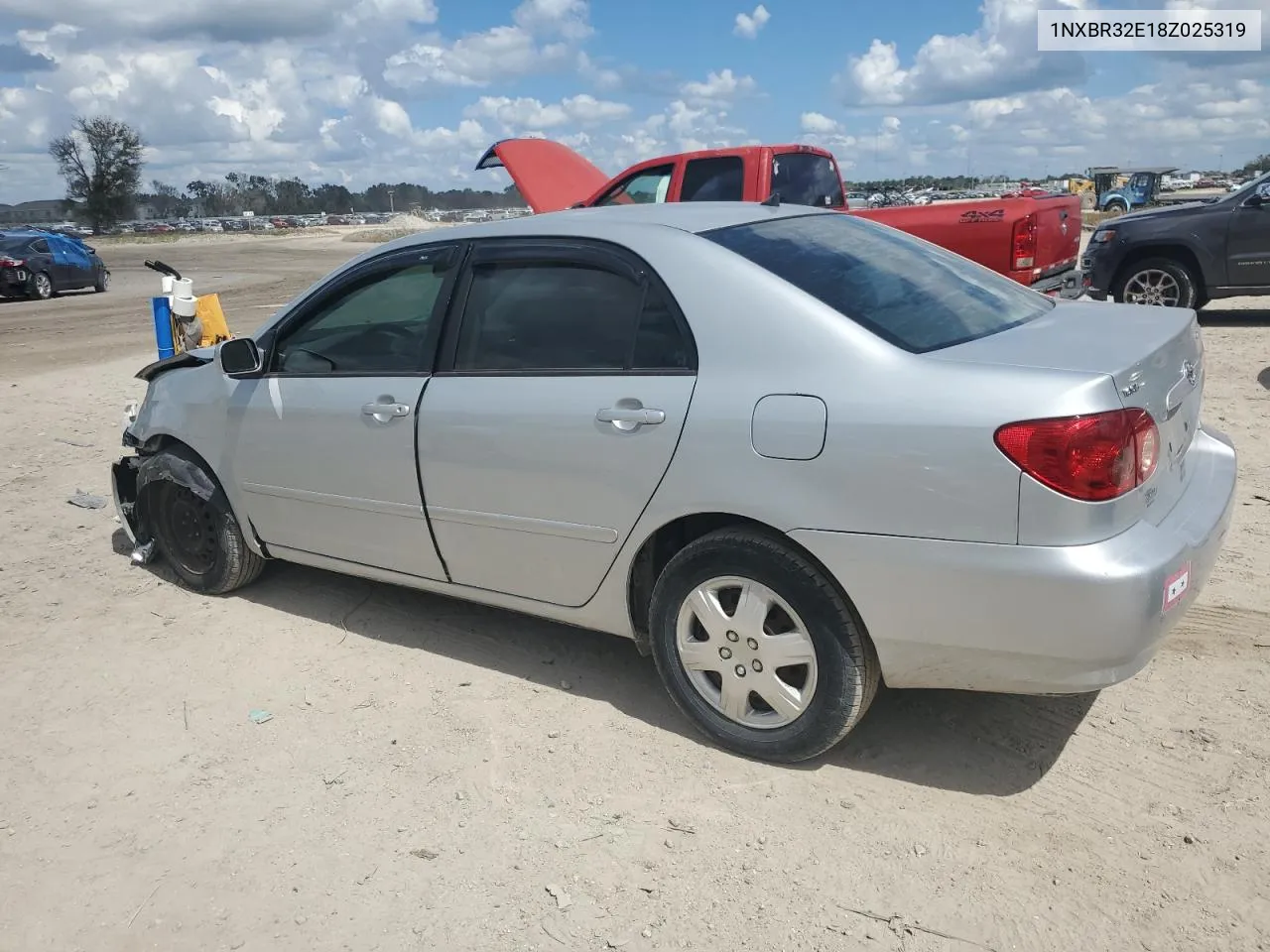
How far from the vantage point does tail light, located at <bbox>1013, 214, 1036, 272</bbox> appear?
8906mm

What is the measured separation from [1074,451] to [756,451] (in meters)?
0.86

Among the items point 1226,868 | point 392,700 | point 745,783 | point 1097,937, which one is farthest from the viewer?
point 392,700

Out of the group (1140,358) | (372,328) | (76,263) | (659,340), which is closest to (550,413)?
(659,340)

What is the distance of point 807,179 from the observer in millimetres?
10008

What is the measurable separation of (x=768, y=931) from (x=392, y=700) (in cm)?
185

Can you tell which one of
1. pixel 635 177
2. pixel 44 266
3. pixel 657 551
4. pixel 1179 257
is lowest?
pixel 657 551

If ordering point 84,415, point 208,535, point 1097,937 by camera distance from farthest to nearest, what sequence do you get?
1. point 84,415
2. point 208,535
3. point 1097,937

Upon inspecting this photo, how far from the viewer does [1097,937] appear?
2.57m

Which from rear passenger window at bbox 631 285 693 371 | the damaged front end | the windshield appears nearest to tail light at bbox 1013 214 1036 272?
the windshield

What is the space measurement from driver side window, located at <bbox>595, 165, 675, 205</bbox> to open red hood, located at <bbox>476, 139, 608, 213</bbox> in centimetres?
83

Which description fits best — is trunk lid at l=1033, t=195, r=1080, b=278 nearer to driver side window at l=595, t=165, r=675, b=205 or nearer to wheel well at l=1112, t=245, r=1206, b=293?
wheel well at l=1112, t=245, r=1206, b=293

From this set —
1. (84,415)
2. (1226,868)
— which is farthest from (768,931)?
(84,415)

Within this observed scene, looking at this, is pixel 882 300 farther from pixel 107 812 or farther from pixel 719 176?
pixel 719 176

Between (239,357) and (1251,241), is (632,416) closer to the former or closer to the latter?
(239,357)
